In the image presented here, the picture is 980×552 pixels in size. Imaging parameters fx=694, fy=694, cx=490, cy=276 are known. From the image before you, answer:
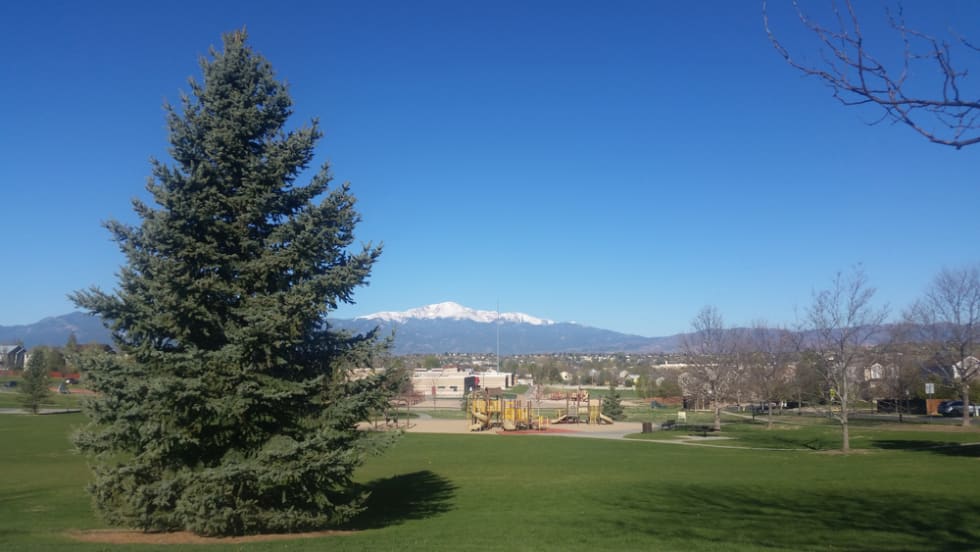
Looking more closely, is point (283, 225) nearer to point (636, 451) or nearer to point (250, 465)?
point (250, 465)

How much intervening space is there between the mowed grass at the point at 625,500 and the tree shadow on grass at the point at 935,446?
0.10 meters

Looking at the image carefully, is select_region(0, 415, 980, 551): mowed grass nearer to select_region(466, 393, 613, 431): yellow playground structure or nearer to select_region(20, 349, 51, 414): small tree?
select_region(466, 393, 613, 431): yellow playground structure

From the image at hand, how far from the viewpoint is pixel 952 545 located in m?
13.3

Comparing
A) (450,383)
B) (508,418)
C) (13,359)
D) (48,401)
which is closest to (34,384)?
(48,401)

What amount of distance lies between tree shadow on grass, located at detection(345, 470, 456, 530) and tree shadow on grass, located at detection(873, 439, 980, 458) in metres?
24.4

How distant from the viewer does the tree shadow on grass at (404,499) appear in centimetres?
1870

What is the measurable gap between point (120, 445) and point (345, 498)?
5352mm

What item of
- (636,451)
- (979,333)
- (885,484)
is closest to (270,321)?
(885,484)

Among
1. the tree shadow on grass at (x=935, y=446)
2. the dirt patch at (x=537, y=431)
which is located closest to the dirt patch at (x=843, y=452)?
the tree shadow on grass at (x=935, y=446)

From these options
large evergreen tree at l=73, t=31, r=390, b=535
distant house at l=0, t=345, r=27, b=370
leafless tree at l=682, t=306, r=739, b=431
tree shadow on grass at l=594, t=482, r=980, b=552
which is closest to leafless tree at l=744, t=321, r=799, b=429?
leafless tree at l=682, t=306, r=739, b=431

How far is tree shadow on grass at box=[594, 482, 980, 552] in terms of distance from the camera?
14086 mm

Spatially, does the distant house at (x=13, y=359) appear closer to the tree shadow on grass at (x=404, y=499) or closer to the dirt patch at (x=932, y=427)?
the tree shadow on grass at (x=404, y=499)

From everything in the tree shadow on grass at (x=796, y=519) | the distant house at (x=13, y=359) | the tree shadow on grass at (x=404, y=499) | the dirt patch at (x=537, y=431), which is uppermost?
the distant house at (x=13, y=359)

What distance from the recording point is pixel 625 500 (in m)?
20.8
